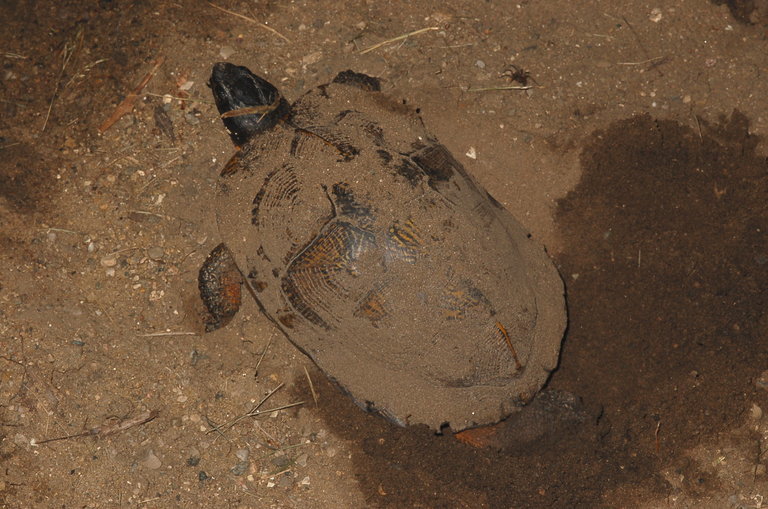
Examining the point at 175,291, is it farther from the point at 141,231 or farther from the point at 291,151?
the point at 291,151

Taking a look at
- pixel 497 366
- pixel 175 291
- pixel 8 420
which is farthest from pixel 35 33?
pixel 497 366

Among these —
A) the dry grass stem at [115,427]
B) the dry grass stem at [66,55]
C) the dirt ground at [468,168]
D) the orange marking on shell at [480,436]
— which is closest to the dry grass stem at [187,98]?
the dirt ground at [468,168]

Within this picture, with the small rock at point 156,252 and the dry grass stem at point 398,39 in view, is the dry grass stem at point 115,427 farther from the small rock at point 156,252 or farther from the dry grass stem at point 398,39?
the dry grass stem at point 398,39

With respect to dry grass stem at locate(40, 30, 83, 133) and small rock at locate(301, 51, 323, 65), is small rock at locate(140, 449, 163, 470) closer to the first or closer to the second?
dry grass stem at locate(40, 30, 83, 133)

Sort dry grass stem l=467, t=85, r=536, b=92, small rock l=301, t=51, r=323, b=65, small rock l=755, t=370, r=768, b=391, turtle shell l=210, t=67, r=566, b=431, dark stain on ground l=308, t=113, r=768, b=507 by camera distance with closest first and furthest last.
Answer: turtle shell l=210, t=67, r=566, b=431, dark stain on ground l=308, t=113, r=768, b=507, small rock l=755, t=370, r=768, b=391, dry grass stem l=467, t=85, r=536, b=92, small rock l=301, t=51, r=323, b=65

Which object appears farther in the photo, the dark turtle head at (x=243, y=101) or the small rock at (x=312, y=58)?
the small rock at (x=312, y=58)

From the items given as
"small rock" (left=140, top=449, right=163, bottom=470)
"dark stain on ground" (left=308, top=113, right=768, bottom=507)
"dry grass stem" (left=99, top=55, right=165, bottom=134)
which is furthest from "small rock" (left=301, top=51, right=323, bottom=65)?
"small rock" (left=140, top=449, right=163, bottom=470)

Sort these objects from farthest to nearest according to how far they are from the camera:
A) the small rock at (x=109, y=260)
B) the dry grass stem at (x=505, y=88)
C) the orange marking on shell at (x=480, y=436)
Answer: the dry grass stem at (x=505, y=88) < the small rock at (x=109, y=260) < the orange marking on shell at (x=480, y=436)

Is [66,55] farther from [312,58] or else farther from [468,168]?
[468,168]
